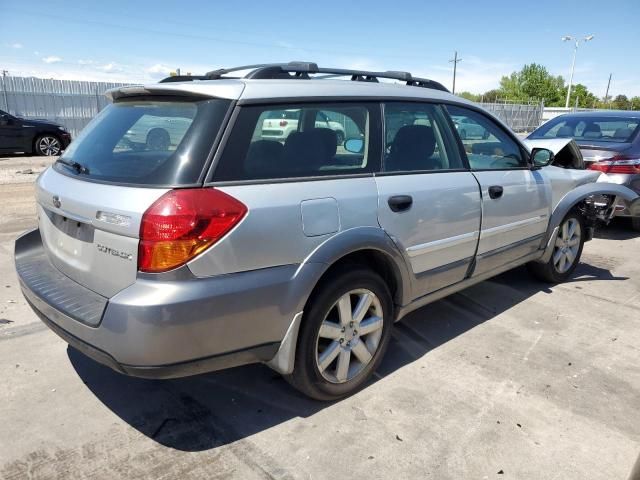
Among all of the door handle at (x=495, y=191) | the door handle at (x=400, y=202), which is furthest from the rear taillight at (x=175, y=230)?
the door handle at (x=495, y=191)

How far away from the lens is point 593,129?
7.45m

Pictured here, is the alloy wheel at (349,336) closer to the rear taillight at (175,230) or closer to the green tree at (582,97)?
the rear taillight at (175,230)

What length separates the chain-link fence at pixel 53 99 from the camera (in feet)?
59.5

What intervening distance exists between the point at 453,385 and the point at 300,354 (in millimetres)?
1071

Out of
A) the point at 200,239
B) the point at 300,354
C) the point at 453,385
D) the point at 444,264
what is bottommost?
the point at 453,385

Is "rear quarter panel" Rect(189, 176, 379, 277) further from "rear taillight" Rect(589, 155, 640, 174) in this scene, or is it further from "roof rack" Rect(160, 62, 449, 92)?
"rear taillight" Rect(589, 155, 640, 174)

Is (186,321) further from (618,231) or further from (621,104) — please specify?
(621,104)

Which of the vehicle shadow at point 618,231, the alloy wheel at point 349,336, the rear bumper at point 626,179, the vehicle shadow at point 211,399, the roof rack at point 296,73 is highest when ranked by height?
the roof rack at point 296,73

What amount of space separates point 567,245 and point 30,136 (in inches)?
538

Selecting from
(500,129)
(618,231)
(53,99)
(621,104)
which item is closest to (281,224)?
(500,129)

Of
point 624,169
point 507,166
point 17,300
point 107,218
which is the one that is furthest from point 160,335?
point 624,169

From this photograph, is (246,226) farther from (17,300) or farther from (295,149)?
(17,300)

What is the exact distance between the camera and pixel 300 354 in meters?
2.62

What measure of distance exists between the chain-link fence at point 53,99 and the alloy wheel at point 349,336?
18.4m
